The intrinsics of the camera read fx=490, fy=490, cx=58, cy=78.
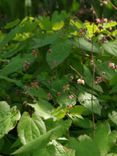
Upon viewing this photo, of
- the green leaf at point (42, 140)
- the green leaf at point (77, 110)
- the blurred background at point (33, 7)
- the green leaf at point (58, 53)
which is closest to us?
the green leaf at point (42, 140)

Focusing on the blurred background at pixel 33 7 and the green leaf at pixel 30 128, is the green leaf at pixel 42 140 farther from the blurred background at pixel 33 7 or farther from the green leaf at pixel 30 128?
the blurred background at pixel 33 7

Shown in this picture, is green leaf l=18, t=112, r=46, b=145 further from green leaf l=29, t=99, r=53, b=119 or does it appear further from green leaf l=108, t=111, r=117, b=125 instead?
green leaf l=108, t=111, r=117, b=125

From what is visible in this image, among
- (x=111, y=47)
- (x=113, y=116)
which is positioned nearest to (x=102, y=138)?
(x=113, y=116)

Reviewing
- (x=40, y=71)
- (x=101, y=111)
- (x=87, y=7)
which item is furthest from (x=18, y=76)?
(x=87, y=7)

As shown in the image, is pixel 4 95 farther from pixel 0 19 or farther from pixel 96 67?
pixel 0 19

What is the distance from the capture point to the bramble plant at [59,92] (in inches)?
48.9

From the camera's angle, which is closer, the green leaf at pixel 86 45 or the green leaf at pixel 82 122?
the green leaf at pixel 82 122

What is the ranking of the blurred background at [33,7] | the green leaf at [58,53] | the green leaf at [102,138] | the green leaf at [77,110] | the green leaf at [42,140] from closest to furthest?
the green leaf at [42,140], the green leaf at [102,138], the green leaf at [77,110], the green leaf at [58,53], the blurred background at [33,7]

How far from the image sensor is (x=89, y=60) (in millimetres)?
1706

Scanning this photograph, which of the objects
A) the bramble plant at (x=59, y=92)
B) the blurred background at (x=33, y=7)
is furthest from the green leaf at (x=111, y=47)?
the blurred background at (x=33, y=7)

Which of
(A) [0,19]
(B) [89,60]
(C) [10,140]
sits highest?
(B) [89,60]

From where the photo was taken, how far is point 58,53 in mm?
1598

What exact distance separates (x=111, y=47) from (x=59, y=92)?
24cm

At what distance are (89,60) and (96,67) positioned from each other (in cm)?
8
